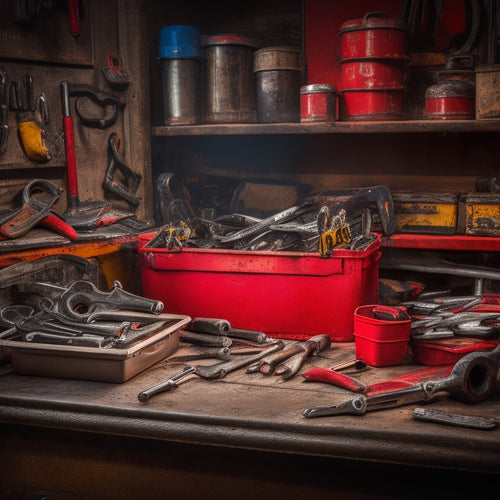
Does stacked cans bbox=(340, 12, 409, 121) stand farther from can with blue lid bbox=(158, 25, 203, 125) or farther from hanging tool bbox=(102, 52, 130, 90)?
hanging tool bbox=(102, 52, 130, 90)

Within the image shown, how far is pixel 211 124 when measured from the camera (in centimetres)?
289

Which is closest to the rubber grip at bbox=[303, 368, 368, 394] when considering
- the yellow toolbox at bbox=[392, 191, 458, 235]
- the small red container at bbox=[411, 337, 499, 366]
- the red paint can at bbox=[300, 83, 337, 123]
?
the small red container at bbox=[411, 337, 499, 366]

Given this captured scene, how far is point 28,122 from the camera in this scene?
2.50 metres

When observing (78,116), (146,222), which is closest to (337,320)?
(146,222)

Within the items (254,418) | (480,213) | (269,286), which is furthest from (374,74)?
(254,418)

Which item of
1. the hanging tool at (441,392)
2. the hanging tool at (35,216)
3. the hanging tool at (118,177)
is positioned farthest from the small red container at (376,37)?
the hanging tool at (441,392)

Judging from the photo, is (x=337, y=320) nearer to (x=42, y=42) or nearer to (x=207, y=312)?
(x=207, y=312)

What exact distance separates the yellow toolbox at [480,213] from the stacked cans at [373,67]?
1.53ft

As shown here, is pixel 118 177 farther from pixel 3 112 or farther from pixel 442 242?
pixel 442 242

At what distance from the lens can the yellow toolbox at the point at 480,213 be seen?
2496 millimetres

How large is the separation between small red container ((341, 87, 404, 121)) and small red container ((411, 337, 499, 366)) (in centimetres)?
113

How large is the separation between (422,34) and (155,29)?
129cm

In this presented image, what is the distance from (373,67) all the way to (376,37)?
12 centimetres

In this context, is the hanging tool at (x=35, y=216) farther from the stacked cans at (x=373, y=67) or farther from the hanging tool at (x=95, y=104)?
the stacked cans at (x=373, y=67)
